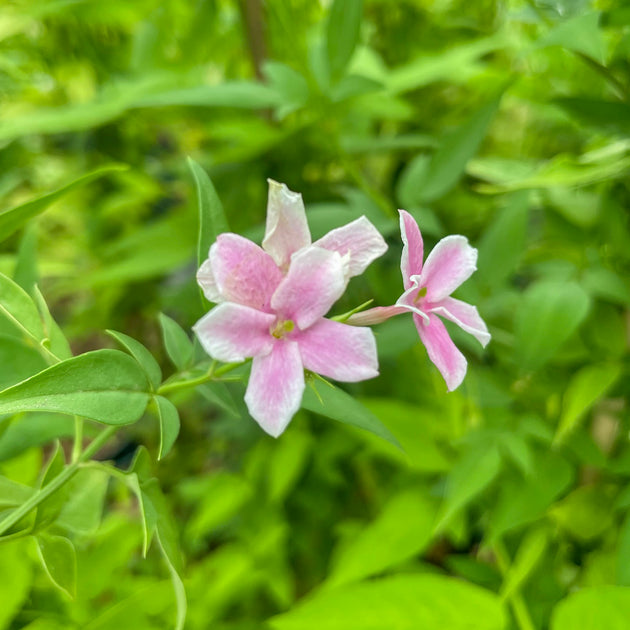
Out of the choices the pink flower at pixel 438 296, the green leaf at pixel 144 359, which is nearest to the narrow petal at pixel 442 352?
the pink flower at pixel 438 296

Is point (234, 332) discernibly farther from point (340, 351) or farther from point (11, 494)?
point (11, 494)

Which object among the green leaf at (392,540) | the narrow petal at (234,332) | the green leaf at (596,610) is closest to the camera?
the narrow petal at (234,332)

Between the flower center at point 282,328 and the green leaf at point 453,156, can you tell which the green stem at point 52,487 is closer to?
the flower center at point 282,328

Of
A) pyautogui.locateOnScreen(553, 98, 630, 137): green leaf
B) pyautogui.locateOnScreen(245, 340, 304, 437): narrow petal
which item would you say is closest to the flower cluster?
pyautogui.locateOnScreen(245, 340, 304, 437): narrow petal

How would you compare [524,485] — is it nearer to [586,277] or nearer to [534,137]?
[586,277]

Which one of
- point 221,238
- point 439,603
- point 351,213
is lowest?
point 439,603

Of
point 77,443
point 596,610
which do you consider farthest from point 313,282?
point 596,610

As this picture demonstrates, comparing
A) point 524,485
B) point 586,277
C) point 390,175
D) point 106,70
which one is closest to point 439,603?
point 524,485
